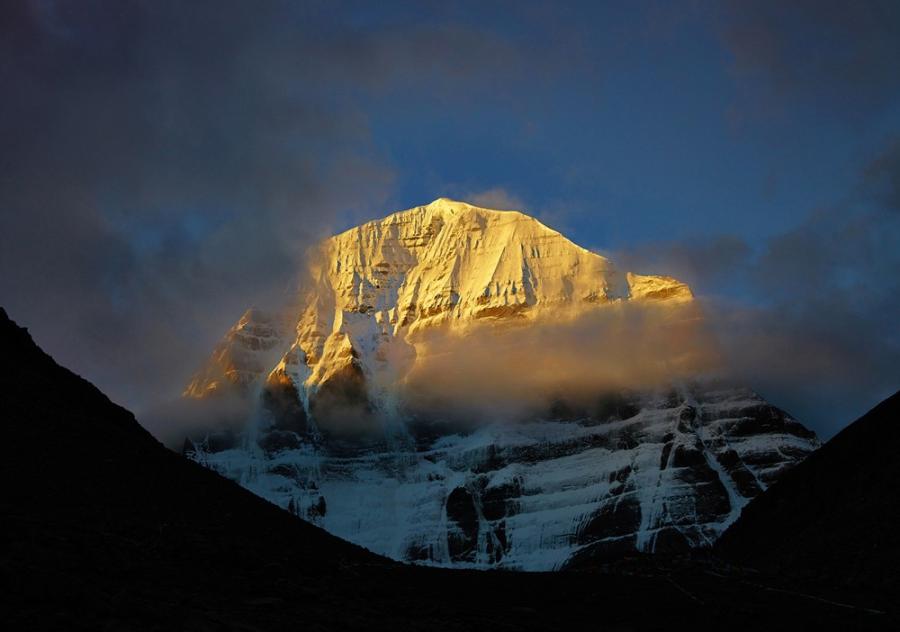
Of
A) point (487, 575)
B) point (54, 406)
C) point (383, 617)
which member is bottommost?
point (383, 617)

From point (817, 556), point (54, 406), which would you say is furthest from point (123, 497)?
point (817, 556)

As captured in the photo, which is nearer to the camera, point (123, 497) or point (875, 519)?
point (123, 497)

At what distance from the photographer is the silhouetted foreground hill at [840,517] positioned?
53406mm

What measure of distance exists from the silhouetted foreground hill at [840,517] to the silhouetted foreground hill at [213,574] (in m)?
7.18

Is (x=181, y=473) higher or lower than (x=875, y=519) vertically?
higher

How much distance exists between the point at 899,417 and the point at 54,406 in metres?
41.9

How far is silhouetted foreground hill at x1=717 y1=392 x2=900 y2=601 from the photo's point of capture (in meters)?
53.4

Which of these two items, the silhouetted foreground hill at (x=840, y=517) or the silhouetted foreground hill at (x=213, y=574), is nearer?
the silhouetted foreground hill at (x=213, y=574)

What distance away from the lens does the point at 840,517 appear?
5991 centimetres

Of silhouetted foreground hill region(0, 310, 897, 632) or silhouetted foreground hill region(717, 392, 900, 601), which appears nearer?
silhouetted foreground hill region(0, 310, 897, 632)

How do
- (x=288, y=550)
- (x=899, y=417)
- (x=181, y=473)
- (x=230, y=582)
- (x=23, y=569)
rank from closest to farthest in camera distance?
(x=23, y=569) < (x=230, y=582) < (x=288, y=550) < (x=181, y=473) < (x=899, y=417)

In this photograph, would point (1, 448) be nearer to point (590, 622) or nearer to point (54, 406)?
point (54, 406)

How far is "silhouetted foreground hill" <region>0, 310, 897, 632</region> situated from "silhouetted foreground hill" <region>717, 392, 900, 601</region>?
7.18 meters

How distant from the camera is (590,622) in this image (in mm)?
37719
